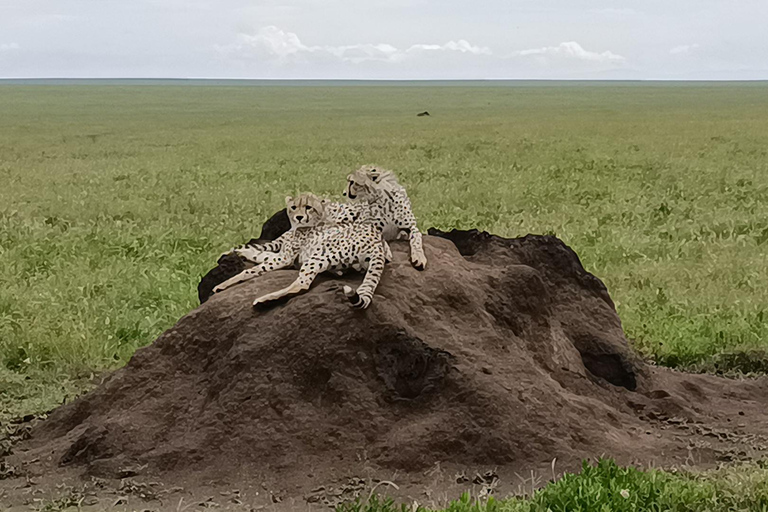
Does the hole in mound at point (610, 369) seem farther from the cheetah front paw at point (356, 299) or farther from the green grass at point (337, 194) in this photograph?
the cheetah front paw at point (356, 299)

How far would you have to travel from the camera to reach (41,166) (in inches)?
1085

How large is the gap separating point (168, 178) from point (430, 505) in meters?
19.5

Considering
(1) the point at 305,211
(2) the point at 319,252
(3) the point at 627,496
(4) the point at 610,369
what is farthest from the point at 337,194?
(3) the point at 627,496

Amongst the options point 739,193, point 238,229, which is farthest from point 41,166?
point 739,193

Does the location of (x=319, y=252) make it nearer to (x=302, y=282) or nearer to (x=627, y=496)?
(x=302, y=282)

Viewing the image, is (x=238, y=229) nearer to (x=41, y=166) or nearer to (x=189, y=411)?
(x=189, y=411)

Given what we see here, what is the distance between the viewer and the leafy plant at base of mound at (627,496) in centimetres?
→ 510

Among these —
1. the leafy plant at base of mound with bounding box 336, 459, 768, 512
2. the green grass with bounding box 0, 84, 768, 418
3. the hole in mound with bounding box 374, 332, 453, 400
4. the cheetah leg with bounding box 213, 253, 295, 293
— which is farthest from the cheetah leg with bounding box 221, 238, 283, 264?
the leafy plant at base of mound with bounding box 336, 459, 768, 512

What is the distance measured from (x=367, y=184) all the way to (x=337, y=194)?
13.7m

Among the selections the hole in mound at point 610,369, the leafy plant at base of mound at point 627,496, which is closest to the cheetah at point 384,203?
the hole in mound at point 610,369

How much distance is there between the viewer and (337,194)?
832 inches

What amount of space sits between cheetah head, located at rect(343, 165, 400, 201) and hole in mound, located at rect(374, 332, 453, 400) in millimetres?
1430

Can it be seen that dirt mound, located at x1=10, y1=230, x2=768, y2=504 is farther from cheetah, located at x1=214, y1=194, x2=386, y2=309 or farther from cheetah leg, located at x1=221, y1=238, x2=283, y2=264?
cheetah leg, located at x1=221, y1=238, x2=283, y2=264

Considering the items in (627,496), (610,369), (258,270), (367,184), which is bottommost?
(610,369)
